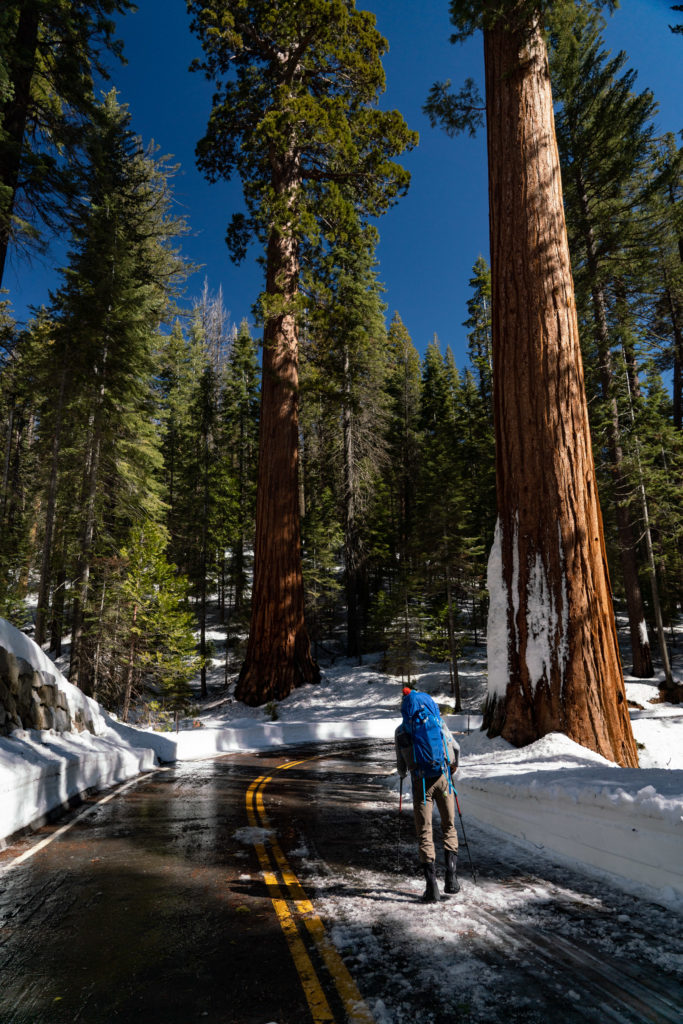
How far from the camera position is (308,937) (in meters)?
3.87

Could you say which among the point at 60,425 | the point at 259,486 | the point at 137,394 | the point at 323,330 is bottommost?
the point at 259,486

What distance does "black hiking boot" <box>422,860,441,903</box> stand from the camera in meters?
4.54

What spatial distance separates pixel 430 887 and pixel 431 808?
571mm

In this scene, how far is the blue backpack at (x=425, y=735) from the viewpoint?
509 centimetres

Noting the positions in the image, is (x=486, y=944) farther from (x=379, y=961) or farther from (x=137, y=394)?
(x=137, y=394)

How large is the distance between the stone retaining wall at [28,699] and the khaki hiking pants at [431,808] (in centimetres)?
637

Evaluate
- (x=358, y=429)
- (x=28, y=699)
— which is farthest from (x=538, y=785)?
(x=358, y=429)

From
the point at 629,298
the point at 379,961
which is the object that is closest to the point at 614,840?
the point at 379,961

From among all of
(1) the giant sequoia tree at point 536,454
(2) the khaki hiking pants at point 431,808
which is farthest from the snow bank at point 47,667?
A: (1) the giant sequoia tree at point 536,454

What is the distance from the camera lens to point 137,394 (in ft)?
70.3

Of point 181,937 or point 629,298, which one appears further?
point 629,298

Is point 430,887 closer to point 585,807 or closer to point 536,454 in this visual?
point 585,807

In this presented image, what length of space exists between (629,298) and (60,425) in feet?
75.3

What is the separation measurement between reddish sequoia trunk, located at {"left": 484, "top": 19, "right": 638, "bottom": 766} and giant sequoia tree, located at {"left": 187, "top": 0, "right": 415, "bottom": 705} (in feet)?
34.2
